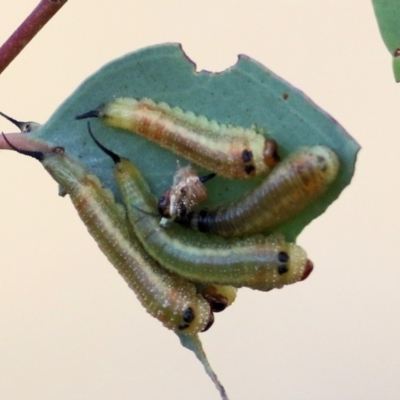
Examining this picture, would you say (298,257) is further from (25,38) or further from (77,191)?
(25,38)

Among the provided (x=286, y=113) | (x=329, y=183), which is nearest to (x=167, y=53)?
(x=286, y=113)

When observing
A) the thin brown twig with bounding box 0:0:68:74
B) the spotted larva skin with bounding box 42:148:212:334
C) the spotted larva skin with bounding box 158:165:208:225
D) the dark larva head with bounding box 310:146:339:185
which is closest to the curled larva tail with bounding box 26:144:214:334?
the spotted larva skin with bounding box 42:148:212:334

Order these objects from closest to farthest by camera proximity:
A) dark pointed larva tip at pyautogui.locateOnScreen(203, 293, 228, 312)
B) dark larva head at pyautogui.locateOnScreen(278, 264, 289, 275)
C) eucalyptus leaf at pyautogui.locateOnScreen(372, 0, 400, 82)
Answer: eucalyptus leaf at pyautogui.locateOnScreen(372, 0, 400, 82), dark larva head at pyautogui.locateOnScreen(278, 264, 289, 275), dark pointed larva tip at pyautogui.locateOnScreen(203, 293, 228, 312)

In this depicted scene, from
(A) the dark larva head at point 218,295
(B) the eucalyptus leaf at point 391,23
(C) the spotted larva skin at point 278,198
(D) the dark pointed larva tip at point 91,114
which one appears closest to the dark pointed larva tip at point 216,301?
(A) the dark larva head at point 218,295

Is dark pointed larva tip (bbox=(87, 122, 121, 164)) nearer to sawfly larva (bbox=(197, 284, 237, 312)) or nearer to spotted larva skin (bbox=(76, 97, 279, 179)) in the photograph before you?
spotted larva skin (bbox=(76, 97, 279, 179))

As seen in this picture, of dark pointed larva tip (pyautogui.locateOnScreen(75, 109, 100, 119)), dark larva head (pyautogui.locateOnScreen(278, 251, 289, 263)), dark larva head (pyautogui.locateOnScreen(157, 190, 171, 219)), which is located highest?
dark pointed larva tip (pyautogui.locateOnScreen(75, 109, 100, 119))

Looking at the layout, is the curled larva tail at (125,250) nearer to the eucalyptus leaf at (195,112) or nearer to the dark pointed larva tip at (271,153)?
the eucalyptus leaf at (195,112)

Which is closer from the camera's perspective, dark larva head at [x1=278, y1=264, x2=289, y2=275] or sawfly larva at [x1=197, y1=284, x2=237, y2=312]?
dark larva head at [x1=278, y1=264, x2=289, y2=275]
